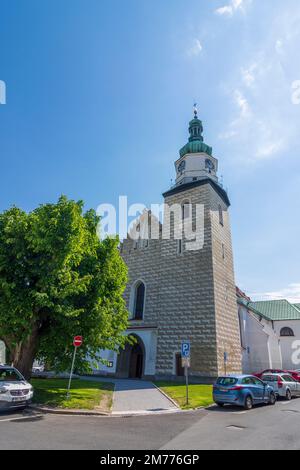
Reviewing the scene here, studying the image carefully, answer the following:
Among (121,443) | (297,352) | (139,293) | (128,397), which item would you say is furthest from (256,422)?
(297,352)

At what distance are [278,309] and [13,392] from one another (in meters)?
44.6

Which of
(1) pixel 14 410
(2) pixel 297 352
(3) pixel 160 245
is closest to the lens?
(1) pixel 14 410

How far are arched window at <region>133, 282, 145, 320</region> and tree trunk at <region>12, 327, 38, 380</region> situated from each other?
14.4 meters

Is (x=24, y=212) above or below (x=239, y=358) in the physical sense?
above

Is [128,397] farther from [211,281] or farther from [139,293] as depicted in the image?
[139,293]

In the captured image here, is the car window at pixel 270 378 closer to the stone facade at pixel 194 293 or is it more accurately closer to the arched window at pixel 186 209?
the stone facade at pixel 194 293

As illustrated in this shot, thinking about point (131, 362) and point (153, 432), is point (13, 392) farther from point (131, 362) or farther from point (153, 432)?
point (131, 362)

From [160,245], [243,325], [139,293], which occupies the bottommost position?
[243,325]

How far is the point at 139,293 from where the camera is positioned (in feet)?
96.5

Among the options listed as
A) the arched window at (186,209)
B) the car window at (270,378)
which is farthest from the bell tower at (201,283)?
the car window at (270,378)

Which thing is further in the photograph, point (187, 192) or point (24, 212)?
point (187, 192)

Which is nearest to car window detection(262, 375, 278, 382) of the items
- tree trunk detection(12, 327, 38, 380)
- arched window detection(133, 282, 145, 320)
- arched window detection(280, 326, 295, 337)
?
arched window detection(133, 282, 145, 320)

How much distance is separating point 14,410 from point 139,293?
62.2ft

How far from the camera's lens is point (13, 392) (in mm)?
10625
